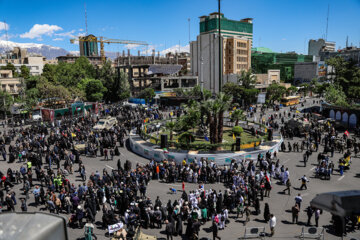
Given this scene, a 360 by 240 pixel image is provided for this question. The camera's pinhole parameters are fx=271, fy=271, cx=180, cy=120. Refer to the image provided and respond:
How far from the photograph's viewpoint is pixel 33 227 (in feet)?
9.05

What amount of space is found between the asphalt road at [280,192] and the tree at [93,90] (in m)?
38.8

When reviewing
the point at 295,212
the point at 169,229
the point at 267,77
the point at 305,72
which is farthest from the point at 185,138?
the point at 305,72

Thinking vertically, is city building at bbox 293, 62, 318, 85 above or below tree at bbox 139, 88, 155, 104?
above

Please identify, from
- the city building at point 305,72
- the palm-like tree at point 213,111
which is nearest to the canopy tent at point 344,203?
the palm-like tree at point 213,111

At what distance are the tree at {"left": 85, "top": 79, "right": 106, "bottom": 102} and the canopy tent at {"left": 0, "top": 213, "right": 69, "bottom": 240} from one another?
62.9 m

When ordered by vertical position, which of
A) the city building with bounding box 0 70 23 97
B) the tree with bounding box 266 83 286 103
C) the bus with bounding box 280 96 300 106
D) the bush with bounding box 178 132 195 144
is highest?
the city building with bounding box 0 70 23 97

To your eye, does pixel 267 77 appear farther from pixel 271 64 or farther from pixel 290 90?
pixel 271 64

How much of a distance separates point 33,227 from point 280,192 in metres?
17.2

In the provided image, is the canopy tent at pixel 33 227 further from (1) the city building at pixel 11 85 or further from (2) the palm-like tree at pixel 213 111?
(1) the city building at pixel 11 85

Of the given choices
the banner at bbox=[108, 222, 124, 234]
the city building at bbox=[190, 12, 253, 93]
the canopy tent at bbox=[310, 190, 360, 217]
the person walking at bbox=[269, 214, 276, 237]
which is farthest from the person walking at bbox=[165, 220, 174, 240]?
the city building at bbox=[190, 12, 253, 93]

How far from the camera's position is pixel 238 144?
24062 millimetres

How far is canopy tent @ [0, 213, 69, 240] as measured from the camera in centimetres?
271

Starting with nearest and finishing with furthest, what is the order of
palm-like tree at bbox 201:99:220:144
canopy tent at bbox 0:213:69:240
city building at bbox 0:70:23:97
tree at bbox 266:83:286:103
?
canopy tent at bbox 0:213:69:240 < palm-like tree at bbox 201:99:220:144 < tree at bbox 266:83:286:103 < city building at bbox 0:70:23:97

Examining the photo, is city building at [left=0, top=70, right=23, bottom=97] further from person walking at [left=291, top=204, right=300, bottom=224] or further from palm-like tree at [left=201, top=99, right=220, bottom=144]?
person walking at [left=291, top=204, right=300, bottom=224]
